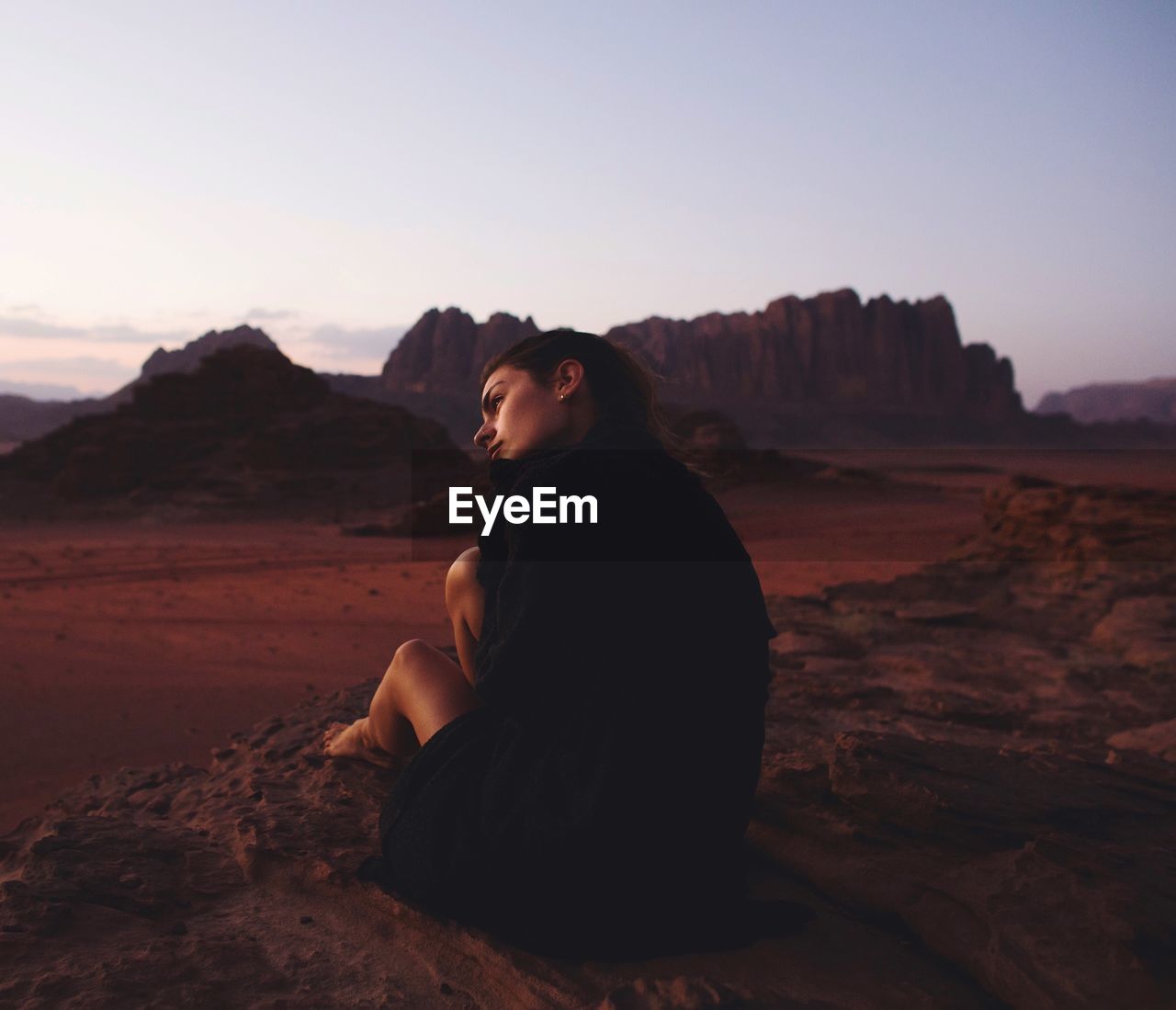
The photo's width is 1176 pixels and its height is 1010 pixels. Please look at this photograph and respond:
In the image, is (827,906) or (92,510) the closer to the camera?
(827,906)

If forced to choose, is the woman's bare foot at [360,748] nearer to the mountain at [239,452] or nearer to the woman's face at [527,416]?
the woman's face at [527,416]

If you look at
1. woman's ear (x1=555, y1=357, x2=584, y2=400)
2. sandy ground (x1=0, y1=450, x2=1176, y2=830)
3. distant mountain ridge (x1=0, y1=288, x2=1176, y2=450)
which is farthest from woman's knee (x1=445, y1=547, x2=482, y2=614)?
distant mountain ridge (x1=0, y1=288, x2=1176, y2=450)

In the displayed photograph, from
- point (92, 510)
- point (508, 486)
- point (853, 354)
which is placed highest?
point (853, 354)

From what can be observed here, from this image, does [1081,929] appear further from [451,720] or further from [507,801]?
[451,720]

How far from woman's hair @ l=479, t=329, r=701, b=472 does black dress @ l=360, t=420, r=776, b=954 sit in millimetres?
93

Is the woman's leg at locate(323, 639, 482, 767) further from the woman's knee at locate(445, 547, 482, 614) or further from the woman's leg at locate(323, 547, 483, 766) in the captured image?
the woman's knee at locate(445, 547, 482, 614)

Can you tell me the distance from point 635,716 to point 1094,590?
631 cm

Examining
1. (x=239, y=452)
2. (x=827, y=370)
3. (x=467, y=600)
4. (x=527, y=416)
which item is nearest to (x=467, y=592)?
(x=467, y=600)

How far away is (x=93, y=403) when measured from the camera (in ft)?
268

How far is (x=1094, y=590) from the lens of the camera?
6.72m

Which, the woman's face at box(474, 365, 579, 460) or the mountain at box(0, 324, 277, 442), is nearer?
the woman's face at box(474, 365, 579, 460)

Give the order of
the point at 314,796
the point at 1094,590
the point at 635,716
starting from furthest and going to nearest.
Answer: the point at 1094,590 < the point at 314,796 < the point at 635,716

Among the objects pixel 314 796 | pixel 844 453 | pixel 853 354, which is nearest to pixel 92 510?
pixel 314 796

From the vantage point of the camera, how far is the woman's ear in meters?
1.94
